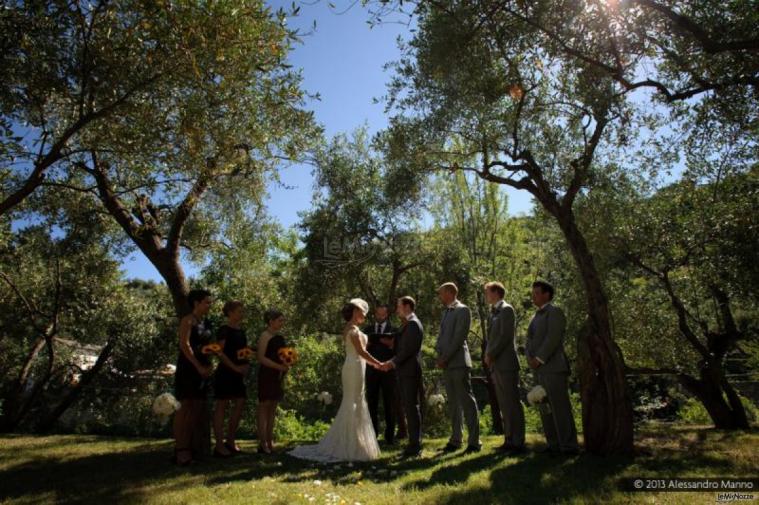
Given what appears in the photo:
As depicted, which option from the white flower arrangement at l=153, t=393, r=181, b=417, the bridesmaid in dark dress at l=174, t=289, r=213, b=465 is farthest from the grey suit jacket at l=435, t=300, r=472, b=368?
the white flower arrangement at l=153, t=393, r=181, b=417

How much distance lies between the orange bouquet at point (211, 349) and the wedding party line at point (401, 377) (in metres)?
0.01

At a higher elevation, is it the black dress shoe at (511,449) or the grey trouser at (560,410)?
the grey trouser at (560,410)

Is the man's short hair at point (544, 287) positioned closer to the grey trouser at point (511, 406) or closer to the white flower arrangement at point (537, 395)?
the grey trouser at point (511, 406)

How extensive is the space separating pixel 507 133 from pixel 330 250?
563 centimetres

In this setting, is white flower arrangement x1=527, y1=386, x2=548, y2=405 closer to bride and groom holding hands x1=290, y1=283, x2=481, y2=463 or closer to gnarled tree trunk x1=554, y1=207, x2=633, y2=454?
gnarled tree trunk x1=554, y1=207, x2=633, y2=454

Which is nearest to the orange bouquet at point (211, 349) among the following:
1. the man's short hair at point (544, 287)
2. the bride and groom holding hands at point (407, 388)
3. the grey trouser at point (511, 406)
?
the bride and groom holding hands at point (407, 388)

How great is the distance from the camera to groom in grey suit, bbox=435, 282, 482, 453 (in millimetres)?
7117

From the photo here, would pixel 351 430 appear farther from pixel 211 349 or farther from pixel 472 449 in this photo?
pixel 211 349

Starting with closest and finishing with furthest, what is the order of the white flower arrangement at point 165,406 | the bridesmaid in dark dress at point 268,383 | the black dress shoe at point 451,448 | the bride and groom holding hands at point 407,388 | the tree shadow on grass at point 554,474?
the tree shadow on grass at point 554,474
the white flower arrangement at point 165,406
the bride and groom holding hands at point 407,388
the black dress shoe at point 451,448
the bridesmaid in dark dress at point 268,383

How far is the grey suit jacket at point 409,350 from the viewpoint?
7.46 m

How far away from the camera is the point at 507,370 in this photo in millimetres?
7020

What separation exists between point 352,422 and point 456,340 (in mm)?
1974

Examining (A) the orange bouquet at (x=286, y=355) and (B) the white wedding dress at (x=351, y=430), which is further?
(A) the orange bouquet at (x=286, y=355)

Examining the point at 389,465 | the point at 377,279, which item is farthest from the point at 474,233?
the point at 389,465
